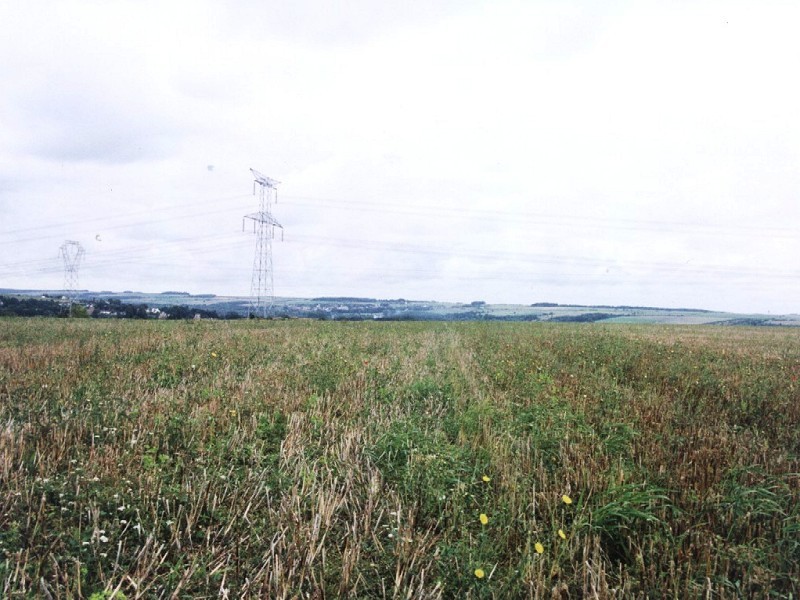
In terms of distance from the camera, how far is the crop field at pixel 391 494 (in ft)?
8.98

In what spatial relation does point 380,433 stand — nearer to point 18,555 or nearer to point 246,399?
point 246,399

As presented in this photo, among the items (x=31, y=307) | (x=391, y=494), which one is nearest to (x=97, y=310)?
(x=31, y=307)

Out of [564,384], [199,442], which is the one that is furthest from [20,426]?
[564,384]

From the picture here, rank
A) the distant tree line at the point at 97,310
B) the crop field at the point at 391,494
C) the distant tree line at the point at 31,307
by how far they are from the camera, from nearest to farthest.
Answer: the crop field at the point at 391,494, the distant tree line at the point at 31,307, the distant tree line at the point at 97,310

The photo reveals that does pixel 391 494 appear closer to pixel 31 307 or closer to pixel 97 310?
pixel 31 307

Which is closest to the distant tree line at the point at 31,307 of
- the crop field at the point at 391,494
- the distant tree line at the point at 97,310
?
the distant tree line at the point at 97,310

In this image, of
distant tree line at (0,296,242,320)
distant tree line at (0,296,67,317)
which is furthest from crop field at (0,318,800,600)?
distant tree line at (0,296,67,317)

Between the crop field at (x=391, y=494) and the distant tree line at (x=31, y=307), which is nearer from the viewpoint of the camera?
the crop field at (x=391, y=494)

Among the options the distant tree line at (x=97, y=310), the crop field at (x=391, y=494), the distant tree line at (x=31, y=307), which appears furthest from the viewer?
the distant tree line at (x=97, y=310)

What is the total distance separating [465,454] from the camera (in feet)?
14.9

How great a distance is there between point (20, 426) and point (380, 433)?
383 centimetres

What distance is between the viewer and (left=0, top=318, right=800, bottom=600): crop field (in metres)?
2.74

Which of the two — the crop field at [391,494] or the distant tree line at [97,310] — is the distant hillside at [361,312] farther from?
the crop field at [391,494]

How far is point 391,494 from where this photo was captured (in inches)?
147
